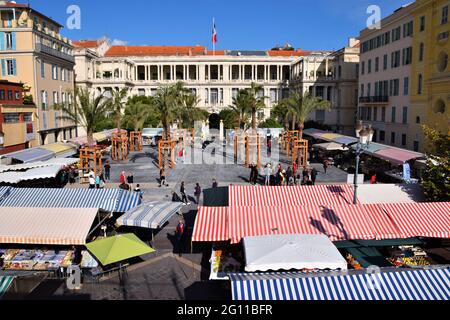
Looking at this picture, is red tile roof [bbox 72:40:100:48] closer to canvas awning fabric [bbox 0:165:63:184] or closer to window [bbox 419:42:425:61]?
window [bbox 419:42:425:61]

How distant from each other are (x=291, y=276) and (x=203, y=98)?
271 ft

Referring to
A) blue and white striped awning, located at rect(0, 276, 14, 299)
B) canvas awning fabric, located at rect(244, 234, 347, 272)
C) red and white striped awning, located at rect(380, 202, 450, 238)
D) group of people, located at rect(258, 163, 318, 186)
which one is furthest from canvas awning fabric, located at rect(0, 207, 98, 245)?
group of people, located at rect(258, 163, 318, 186)

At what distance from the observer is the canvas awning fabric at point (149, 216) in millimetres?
17000

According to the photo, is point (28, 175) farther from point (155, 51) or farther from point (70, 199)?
point (155, 51)

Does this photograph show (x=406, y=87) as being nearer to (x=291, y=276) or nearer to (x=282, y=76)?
(x=291, y=276)

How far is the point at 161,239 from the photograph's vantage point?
18891 millimetres

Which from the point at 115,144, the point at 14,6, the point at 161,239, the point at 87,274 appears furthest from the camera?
the point at 14,6

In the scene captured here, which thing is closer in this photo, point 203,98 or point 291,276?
point 291,276

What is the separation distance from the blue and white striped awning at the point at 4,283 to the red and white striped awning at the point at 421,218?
12.8m

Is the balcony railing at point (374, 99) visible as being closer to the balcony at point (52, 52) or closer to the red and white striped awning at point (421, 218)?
the red and white striped awning at point (421, 218)

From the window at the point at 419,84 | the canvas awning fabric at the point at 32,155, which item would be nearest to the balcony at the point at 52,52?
the canvas awning fabric at the point at 32,155

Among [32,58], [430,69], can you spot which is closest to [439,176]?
[430,69]

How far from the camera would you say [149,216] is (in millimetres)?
17453

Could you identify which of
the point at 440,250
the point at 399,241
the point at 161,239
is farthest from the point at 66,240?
the point at 440,250
